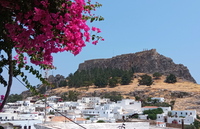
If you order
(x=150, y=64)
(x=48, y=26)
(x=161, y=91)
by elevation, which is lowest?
(x=48, y=26)

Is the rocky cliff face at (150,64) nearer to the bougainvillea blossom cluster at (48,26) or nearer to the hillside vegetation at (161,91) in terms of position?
the hillside vegetation at (161,91)

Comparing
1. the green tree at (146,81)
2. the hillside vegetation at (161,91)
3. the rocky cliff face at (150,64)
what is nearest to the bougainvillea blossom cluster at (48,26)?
the hillside vegetation at (161,91)

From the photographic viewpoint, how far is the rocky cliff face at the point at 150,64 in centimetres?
9169

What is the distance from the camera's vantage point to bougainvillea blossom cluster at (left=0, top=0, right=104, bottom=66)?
103 inches

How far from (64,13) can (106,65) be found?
99.1 m

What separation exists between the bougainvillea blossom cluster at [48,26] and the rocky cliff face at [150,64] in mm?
89685

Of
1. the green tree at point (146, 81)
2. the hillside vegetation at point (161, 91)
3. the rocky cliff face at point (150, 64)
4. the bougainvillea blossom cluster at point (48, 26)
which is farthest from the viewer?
the rocky cliff face at point (150, 64)

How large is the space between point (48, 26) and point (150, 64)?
3629 inches

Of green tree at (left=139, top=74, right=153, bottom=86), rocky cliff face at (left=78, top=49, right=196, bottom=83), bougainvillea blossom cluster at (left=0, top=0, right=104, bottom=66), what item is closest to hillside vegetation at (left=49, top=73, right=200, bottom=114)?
green tree at (left=139, top=74, right=153, bottom=86)

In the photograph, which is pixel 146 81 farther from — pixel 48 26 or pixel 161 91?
pixel 48 26

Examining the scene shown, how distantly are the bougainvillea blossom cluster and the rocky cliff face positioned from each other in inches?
3531

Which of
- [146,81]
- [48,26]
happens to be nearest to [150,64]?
[146,81]

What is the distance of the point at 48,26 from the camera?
102 inches

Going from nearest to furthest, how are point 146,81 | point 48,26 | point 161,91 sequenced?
1. point 48,26
2. point 161,91
3. point 146,81
